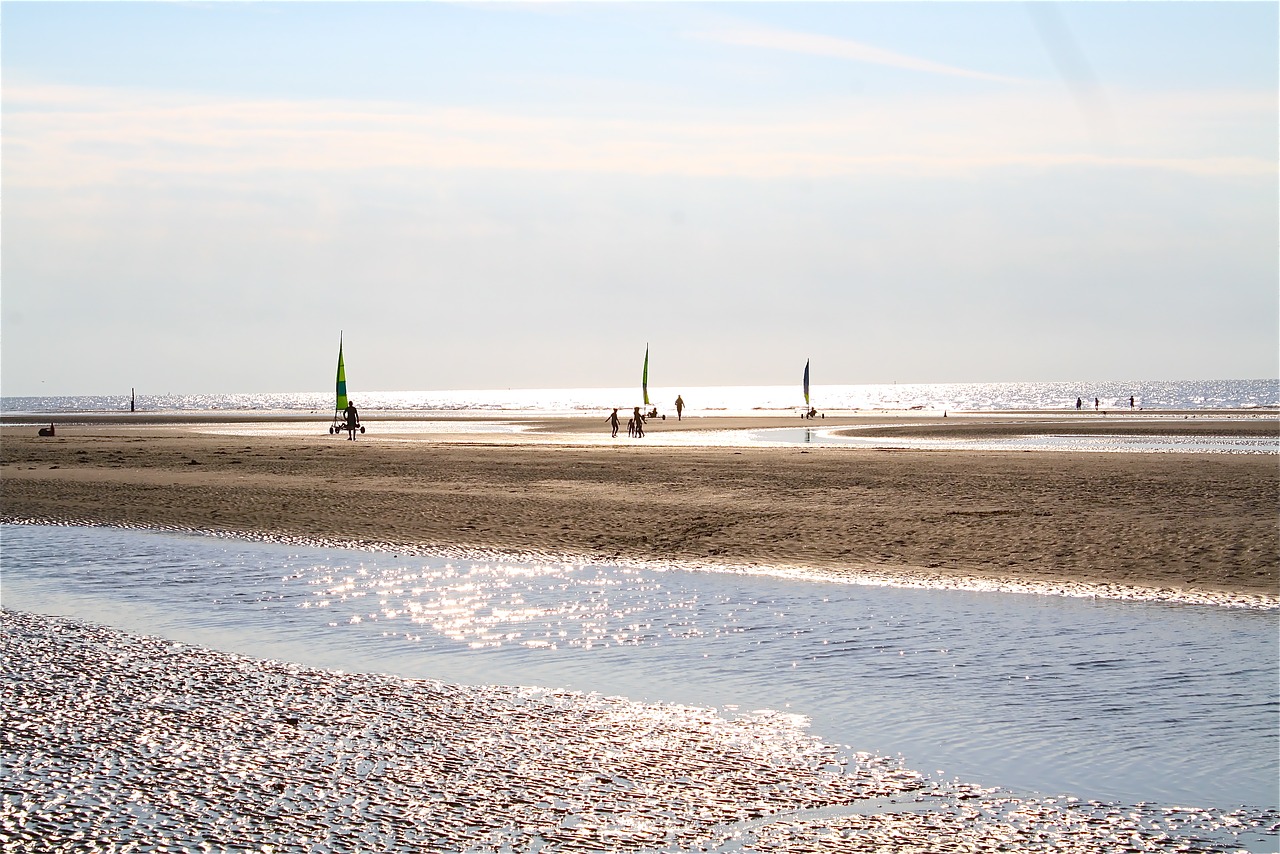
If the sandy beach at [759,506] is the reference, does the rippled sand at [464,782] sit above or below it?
below

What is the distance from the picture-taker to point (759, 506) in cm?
2334

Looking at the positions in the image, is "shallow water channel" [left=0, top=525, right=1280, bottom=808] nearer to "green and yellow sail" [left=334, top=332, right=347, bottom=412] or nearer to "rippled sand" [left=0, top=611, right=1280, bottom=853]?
"rippled sand" [left=0, top=611, right=1280, bottom=853]

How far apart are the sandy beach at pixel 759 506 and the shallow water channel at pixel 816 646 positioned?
2.18m

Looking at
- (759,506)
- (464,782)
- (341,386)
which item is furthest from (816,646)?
(341,386)

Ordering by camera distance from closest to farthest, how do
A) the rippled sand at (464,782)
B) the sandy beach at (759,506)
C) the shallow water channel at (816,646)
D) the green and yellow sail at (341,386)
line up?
the rippled sand at (464,782), the shallow water channel at (816,646), the sandy beach at (759,506), the green and yellow sail at (341,386)

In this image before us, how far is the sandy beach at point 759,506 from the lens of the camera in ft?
57.0

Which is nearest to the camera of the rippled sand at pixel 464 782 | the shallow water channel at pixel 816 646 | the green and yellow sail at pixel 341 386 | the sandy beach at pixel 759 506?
the rippled sand at pixel 464 782

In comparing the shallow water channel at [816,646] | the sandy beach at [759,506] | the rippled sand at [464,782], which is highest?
the sandy beach at [759,506]

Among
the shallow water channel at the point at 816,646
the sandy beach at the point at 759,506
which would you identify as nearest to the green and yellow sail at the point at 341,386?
the sandy beach at the point at 759,506

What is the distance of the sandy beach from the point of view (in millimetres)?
17359

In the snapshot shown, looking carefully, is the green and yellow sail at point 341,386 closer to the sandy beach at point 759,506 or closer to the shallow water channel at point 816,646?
the sandy beach at point 759,506

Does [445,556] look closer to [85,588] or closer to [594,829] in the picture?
[85,588]

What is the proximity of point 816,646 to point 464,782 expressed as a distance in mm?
5036

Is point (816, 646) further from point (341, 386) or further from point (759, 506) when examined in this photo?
point (341, 386)
